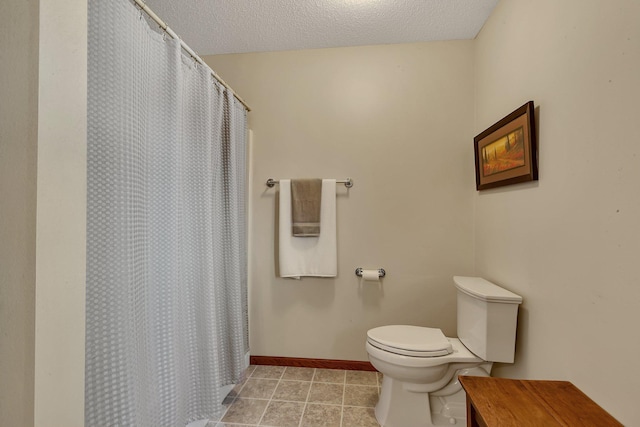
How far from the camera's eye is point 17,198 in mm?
641

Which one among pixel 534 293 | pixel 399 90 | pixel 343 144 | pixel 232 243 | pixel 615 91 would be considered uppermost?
pixel 399 90

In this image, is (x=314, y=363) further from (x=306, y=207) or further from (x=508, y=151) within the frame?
(x=508, y=151)

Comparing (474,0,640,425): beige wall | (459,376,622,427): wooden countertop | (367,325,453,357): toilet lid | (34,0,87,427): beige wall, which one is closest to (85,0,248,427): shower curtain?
(34,0,87,427): beige wall

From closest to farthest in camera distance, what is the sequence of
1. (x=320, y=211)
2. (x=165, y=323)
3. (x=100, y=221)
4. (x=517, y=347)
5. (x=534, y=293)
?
(x=100, y=221), (x=165, y=323), (x=534, y=293), (x=517, y=347), (x=320, y=211)

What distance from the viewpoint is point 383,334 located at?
161 cm

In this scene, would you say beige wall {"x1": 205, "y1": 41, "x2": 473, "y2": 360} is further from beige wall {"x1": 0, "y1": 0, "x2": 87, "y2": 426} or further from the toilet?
beige wall {"x1": 0, "y1": 0, "x2": 87, "y2": 426}

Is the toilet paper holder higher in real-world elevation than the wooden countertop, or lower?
higher

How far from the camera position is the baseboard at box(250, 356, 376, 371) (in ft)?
6.68

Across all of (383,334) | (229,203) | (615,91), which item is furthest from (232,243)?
(615,91)

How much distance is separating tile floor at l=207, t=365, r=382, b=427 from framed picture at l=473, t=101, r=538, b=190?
151cm

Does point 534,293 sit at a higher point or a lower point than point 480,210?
lower

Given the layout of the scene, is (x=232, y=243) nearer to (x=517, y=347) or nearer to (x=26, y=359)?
(x=26, y=359)

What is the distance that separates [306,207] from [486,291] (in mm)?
1213

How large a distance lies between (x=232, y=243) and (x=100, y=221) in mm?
900
